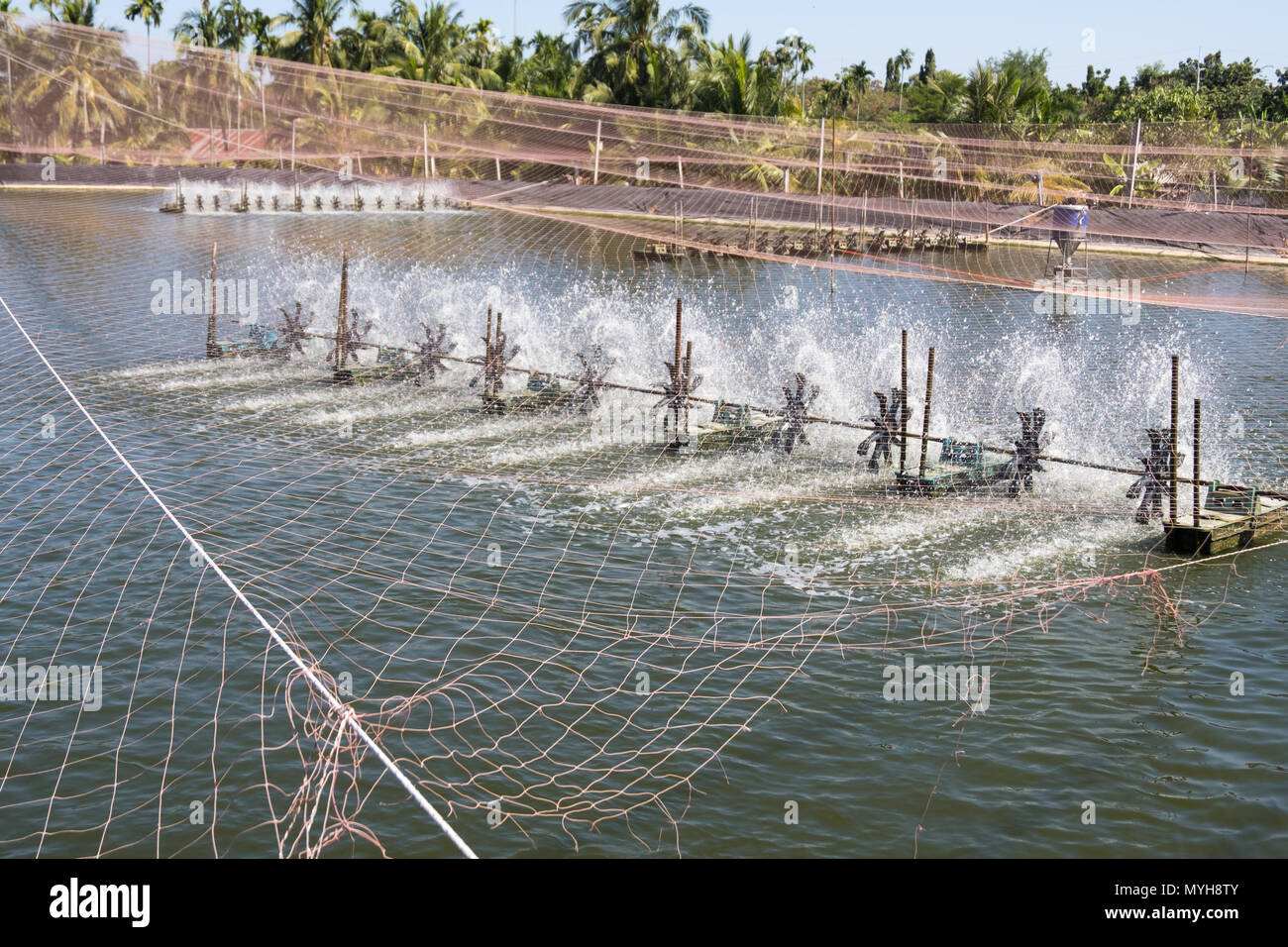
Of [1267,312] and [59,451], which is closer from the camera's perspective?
[1267,312]

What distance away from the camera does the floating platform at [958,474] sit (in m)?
22.9

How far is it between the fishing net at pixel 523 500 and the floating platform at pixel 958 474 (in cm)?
29

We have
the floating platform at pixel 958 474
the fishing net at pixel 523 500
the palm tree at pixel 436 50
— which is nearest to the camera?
the fishing net at pixel 523 500

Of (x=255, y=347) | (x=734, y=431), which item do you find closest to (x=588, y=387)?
(x=734, y=431)

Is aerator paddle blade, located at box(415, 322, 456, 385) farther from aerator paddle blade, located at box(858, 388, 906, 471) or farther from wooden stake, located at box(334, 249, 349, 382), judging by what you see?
aerator paddle blade, located at box(858, 388, 906, 471)

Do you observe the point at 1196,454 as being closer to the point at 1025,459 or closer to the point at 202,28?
the point at 1025,459

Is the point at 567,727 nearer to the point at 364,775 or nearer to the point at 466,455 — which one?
the point at 364,775

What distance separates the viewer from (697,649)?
16.4 meters

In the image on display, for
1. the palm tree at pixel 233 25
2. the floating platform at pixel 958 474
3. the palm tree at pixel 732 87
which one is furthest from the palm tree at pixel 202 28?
the floating platform at pixel 958 474

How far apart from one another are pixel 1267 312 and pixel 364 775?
1890 centimetres

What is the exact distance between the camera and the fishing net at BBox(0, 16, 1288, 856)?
Result: 13.3 meters

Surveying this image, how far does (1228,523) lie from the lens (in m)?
20.0

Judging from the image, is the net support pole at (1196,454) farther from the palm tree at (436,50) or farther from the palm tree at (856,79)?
the palm tree at (856,79)
